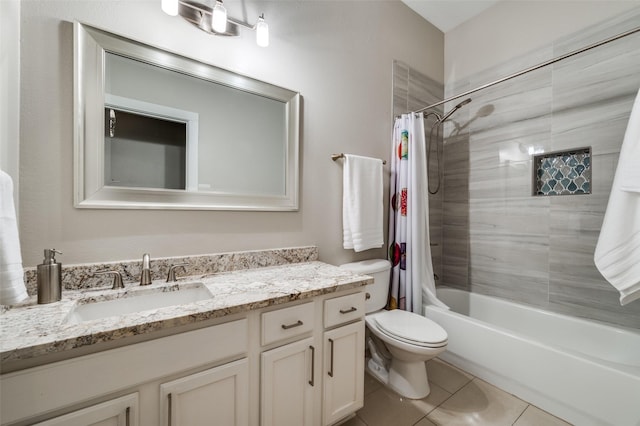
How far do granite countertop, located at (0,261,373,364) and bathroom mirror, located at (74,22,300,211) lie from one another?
1.24 feet

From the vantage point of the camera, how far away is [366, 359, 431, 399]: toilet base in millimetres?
1547

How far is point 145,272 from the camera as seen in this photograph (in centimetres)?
109

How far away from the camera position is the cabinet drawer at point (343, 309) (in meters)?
1.15

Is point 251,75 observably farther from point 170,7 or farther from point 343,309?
point 343,309

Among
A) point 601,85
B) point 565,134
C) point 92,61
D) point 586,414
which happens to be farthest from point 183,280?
point 601,85

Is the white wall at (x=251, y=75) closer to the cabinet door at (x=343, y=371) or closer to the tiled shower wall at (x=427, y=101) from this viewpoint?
the tiled shower wall at (x=427, y=101)

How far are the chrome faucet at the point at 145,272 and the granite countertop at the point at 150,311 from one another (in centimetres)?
3

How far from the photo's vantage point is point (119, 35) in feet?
3.61

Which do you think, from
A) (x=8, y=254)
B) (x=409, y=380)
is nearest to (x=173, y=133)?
(x=8, y=254)

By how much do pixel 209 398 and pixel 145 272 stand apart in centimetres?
58

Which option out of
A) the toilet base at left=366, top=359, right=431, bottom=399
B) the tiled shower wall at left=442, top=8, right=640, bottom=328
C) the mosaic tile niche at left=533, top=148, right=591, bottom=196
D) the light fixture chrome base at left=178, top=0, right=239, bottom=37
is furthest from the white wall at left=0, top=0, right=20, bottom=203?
the mosaic tile niche at left=533, top=148, right=591, bottom=196

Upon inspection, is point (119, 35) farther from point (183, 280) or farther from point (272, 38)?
point (183, 280)

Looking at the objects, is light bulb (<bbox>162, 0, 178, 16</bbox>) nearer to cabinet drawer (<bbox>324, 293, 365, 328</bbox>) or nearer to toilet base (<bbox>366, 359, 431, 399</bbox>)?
cabinet drawer (<bbox>324, 293, 365, 328</bbox>)

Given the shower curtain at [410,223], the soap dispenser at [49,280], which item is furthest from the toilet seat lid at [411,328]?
the soap dispenser at [49,280]
